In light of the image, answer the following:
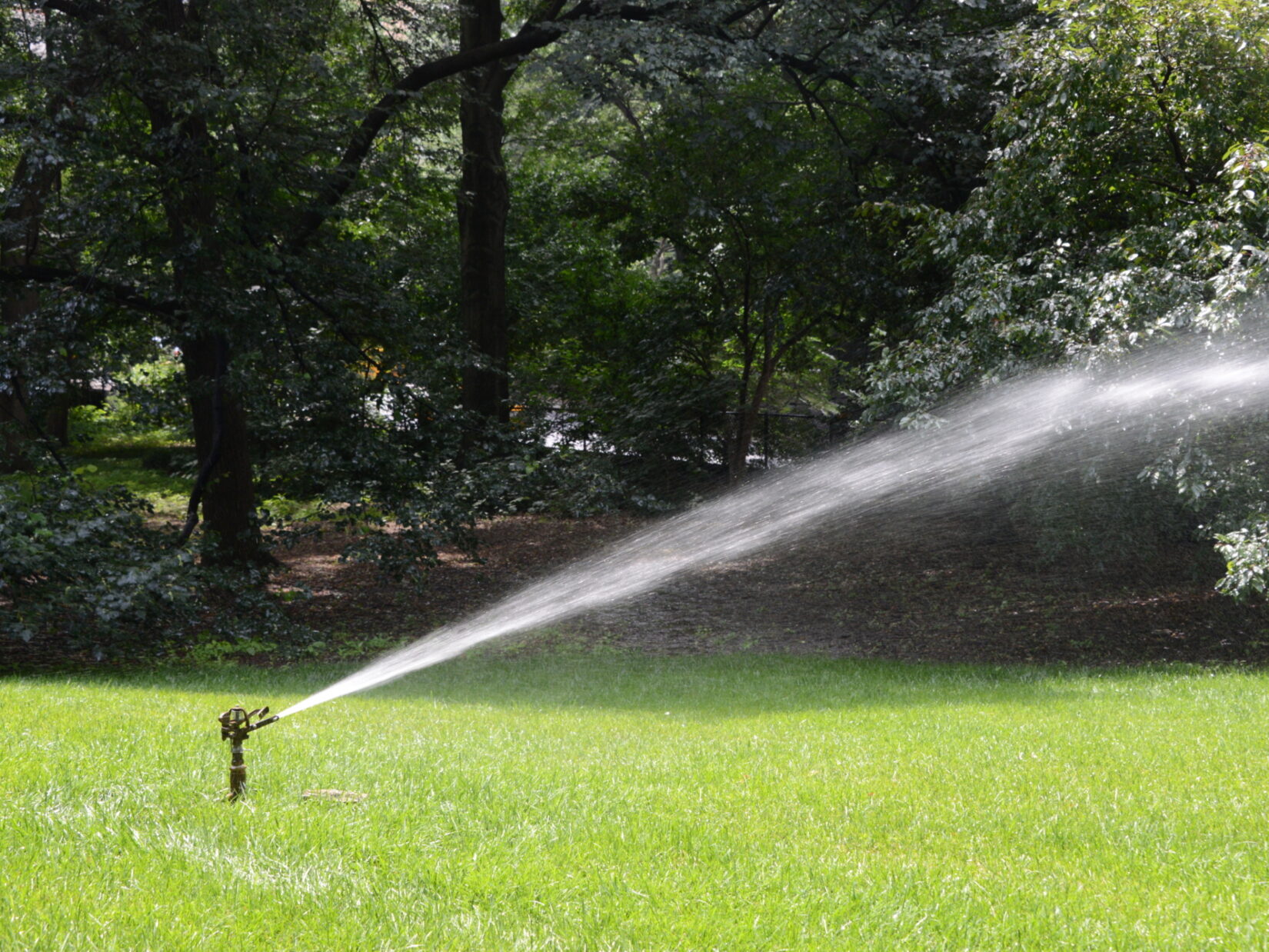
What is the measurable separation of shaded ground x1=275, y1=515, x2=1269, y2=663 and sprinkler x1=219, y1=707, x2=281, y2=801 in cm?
836

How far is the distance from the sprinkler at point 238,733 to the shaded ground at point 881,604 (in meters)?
8.36

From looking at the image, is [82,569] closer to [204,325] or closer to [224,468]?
[204,325]

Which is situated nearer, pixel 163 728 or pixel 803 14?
pixel 163 728

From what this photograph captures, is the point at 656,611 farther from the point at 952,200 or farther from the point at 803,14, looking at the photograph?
the point at 803,14

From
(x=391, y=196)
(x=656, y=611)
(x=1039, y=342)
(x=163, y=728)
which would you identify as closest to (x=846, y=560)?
(x=656, y=611)

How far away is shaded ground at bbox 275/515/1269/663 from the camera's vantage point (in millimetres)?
12711

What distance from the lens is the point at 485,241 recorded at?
1795cm

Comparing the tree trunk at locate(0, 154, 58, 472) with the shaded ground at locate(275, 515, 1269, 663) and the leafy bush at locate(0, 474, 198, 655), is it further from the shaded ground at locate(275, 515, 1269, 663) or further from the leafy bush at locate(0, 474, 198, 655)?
the shaded ground at locate(275, 515, 1269, 663)

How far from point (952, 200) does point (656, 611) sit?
6.40m

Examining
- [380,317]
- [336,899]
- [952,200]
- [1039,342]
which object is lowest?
[336,899]

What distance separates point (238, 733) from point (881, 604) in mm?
11332

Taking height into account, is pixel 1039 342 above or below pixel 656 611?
above

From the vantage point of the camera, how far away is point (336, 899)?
136 inches

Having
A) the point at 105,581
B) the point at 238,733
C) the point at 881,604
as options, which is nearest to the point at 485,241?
the point at 881,604
